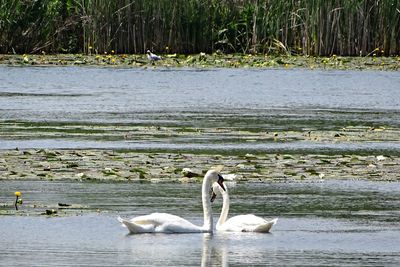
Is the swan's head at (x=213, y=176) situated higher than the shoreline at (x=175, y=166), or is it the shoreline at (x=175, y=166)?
the swan's head at (x=213, y=176)

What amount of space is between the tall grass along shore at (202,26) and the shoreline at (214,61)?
61 cm

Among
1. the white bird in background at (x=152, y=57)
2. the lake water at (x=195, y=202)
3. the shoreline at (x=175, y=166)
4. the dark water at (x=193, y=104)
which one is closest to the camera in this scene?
the lake water at (x=195, y=202)

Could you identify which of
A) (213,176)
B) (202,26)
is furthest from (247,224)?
(202,26)

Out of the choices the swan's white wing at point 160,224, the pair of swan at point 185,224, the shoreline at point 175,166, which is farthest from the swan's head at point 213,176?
the shoreline at point 175,166

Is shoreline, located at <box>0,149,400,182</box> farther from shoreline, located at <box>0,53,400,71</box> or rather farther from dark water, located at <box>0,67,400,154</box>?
shoreline, located at <box>0,53,400,71</box>

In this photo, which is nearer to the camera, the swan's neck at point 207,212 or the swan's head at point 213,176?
the swan's neck at point 207,212

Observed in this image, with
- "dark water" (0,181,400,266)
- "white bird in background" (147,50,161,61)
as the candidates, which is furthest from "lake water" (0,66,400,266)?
"white bird in background" (147,50,161,61)

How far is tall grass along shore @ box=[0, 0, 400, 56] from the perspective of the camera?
117 ft

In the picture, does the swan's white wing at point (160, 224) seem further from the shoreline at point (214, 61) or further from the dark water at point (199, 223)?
the shoreline at point (214, 61)

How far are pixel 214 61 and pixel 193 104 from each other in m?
10.6

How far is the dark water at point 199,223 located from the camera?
33.9 feet

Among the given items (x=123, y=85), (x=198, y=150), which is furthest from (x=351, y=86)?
(x=198, y=150)

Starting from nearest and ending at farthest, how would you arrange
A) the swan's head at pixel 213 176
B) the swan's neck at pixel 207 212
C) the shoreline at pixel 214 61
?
1. the swan's neck at pixel 207 212
2. the swan's head at pixel 213 176
3. the shoreline at pixel 214 61

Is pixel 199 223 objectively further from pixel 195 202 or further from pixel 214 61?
pixel 214 61
